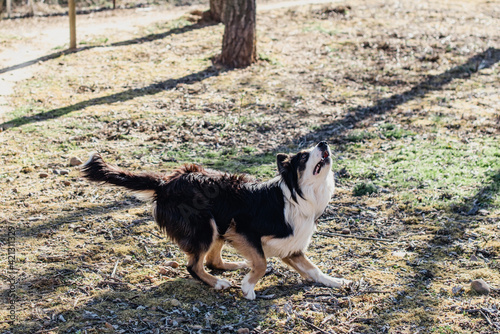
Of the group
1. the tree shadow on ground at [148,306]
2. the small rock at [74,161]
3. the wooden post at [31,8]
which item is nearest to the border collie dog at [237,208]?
the tree shadow on ground at [148,306]

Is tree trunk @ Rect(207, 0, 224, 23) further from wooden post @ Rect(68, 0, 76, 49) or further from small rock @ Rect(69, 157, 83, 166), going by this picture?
small rock @ Rect(69, 157, 83, 166)

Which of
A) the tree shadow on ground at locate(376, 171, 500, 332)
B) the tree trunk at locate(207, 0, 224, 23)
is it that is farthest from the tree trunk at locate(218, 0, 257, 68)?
the tree shadow on ground at locate(376, 171, 500, 332)

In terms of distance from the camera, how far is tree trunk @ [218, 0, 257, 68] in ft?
40.3

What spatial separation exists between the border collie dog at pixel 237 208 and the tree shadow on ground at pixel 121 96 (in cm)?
516

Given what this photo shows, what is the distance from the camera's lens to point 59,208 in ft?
22.2

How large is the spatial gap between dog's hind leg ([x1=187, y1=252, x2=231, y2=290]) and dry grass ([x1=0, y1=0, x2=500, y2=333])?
0.37 feet

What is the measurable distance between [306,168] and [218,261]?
1454 mm

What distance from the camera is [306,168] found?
5.07m

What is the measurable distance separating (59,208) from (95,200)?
1.58 ft

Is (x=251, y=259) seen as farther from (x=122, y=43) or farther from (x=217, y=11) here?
(x=217, y=11)

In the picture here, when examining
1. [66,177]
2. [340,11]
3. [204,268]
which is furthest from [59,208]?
[340,11]

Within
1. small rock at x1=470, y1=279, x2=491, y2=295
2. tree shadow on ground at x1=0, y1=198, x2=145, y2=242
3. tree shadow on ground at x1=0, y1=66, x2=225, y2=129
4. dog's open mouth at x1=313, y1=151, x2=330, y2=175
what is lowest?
tree shadow on ground at x1=0, y1=198, x2=145, y2=242

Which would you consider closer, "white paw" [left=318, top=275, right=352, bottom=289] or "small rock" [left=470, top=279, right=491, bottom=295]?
"small rock" [left=470, top=279, right=491, bottom=295]

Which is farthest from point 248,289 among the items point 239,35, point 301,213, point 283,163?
point 239,35
